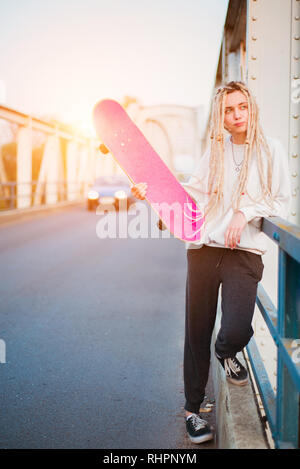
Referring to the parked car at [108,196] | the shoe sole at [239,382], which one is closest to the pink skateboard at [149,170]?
the shoe sole at [239,382]

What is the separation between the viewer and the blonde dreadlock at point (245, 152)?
2.48 meters

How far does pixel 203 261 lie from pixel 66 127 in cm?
2182

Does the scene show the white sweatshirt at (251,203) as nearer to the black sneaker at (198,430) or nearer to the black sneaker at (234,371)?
the black sneaker at (234,371)

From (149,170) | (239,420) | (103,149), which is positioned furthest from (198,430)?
(103,149)

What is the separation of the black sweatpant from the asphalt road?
428 millimetres

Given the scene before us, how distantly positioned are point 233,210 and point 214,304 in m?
0.50

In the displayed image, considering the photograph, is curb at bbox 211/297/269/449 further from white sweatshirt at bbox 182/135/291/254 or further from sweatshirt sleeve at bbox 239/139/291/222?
sweatshirt sleeve at bbox 239/139/291/222

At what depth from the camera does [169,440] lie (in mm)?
2875

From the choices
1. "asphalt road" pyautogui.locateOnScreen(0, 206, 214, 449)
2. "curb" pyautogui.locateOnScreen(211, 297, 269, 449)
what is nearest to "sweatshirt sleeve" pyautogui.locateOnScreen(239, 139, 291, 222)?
"curb" pyautogui.locateOnScreen(211, 297, 269, 449)

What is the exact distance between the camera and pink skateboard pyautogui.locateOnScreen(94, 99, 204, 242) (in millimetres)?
2682

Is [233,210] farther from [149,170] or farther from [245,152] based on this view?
[149,170]

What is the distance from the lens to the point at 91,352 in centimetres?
443

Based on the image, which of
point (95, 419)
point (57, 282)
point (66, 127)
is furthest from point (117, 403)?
point (66, 127)

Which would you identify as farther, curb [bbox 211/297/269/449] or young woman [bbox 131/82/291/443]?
young woman [bbox 131/82/291/443]
